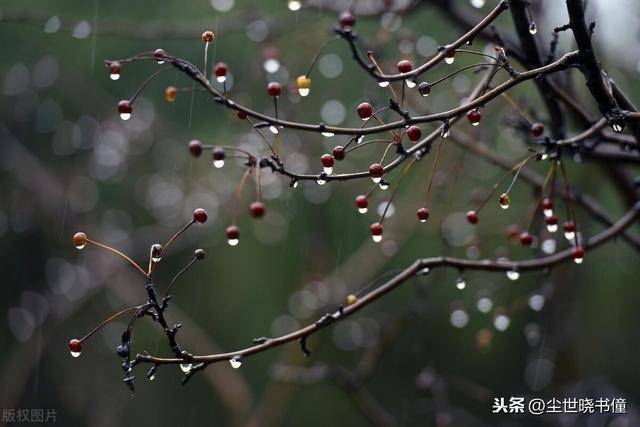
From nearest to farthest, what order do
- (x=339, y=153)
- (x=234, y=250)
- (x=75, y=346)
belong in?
(x=339, y=153) < (x=75, y=346) < (x=234, y=250)

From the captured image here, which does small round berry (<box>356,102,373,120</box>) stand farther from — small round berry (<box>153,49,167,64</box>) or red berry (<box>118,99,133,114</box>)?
red berry (<box>118,99,133,114</box>)

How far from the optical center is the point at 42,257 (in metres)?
3.93

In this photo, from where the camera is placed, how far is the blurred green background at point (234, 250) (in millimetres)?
3123

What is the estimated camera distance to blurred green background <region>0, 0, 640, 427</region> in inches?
123

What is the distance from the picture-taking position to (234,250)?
4414mm

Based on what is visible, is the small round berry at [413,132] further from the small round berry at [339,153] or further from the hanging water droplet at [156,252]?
the hanging water droplet at [156,252]

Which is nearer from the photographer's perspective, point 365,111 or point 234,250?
point 365,111

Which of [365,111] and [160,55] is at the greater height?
[160,55]

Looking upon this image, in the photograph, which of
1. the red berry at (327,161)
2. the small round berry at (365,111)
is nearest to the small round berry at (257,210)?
the red berry at (327,161)

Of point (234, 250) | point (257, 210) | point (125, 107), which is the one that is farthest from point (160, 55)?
point (234, 250)

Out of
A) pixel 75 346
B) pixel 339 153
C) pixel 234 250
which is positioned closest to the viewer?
pixel 339 153

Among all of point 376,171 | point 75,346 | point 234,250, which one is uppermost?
point 234,250

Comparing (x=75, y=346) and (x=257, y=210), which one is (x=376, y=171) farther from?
(x=75, y=346)

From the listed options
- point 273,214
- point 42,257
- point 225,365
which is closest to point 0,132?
point 42,257
